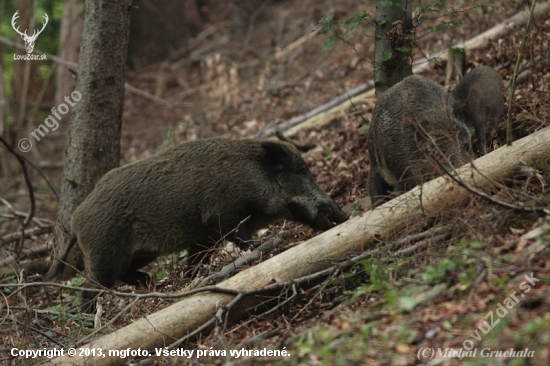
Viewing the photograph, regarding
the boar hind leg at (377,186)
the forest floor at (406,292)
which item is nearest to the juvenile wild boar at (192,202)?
the forest floor at (406,292)

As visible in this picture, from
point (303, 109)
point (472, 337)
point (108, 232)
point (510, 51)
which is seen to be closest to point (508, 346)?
point (472, 337)

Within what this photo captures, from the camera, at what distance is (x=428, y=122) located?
623cm

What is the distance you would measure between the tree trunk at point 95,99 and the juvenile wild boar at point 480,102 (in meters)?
4.00

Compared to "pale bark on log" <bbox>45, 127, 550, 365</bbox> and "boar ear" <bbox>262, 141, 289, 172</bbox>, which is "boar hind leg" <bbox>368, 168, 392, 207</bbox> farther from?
"pale bark on log" <bbox>45, 127, 550, 365</bbox>

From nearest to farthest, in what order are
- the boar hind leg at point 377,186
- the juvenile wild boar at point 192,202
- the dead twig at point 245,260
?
1. the dead twig at point 245,260
2. the boar hind leg at point 377,186
3. the juvenile wild boar at point 192,202

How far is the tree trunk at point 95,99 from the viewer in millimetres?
8156

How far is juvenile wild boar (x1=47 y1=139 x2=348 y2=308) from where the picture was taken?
7.05 metres

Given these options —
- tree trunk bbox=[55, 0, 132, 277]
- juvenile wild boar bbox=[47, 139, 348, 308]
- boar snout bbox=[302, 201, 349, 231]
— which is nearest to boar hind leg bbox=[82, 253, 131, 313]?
juvenile wild boar bbox=[47, 139, 348, 308]

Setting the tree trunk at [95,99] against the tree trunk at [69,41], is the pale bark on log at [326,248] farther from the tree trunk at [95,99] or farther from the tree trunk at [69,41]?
the tree trunk at [69,41]

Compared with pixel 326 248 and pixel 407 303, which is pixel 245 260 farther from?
pixel 407 303

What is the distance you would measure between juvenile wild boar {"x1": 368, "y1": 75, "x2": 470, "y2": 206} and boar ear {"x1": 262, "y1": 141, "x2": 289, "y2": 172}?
959 millimetres

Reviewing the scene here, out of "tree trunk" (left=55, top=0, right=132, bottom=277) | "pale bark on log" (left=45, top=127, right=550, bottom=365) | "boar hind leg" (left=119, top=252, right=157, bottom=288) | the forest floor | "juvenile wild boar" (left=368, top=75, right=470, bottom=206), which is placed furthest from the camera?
"tree trunk" (left=55, top=0, right=132, bottom=277)

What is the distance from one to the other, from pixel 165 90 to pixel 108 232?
10.0m

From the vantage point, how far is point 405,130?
6250 mm
